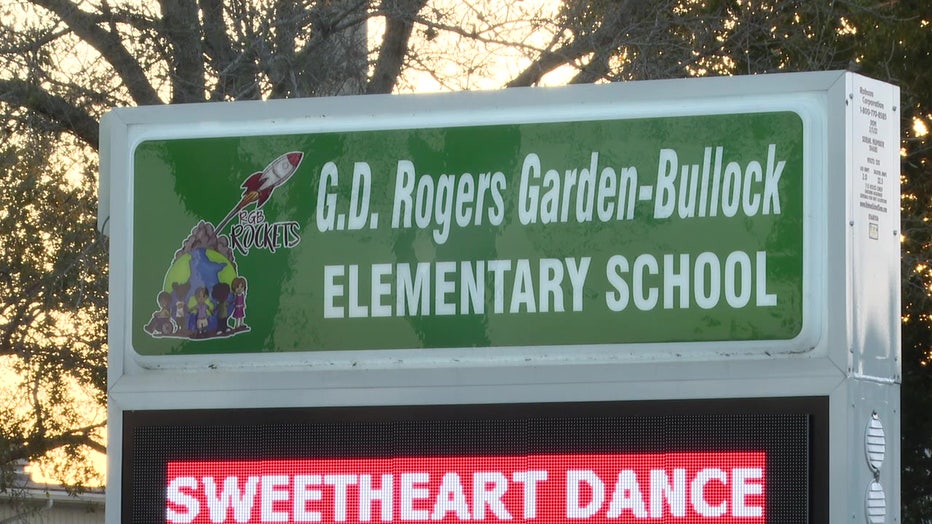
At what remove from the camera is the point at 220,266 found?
4113mm

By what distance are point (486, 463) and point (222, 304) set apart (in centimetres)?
83

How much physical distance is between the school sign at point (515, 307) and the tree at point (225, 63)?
21.6 ft

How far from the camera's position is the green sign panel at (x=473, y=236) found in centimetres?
378

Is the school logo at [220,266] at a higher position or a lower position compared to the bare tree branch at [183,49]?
lower

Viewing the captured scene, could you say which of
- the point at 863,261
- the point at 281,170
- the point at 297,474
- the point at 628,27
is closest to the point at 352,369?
the point at 297,474

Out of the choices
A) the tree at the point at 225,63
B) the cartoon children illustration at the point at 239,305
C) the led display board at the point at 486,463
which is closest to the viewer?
the led display board at the point at 486,463

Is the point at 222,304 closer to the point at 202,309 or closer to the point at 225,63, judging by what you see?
the point at 202,309

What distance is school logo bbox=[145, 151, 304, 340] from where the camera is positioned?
409cm

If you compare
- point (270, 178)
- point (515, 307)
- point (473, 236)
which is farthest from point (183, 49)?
point (515, 307)

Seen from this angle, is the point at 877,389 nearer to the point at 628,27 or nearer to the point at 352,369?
the point at 352,369

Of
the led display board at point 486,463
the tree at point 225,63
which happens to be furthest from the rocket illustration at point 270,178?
the tree at point 225,63

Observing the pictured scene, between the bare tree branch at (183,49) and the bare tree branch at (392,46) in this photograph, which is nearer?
the bare tree branch at (183,49)

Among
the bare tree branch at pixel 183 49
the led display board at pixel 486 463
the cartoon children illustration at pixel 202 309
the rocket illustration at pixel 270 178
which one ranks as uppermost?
the bare tree branch at pixel 183 49

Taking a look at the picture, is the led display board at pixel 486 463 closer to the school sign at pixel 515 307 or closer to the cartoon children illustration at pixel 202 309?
the school sign at pixel 515 307
